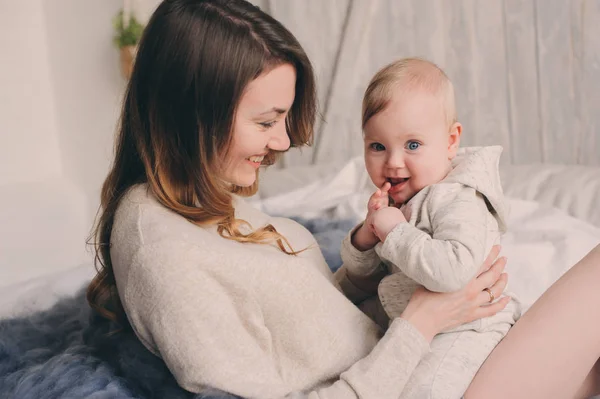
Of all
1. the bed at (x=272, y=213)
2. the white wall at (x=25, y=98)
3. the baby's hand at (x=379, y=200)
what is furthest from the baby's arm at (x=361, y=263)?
the white wall at (x=25, y=98)

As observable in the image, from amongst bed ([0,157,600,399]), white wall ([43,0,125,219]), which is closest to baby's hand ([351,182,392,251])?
bed ([0,157,600,399])

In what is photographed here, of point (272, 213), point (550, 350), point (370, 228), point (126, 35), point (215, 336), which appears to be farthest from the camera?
point (126, 35)

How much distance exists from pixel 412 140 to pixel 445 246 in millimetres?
249

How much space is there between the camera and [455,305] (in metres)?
1.28

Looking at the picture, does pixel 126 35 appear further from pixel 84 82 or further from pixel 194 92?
pixel 194 92

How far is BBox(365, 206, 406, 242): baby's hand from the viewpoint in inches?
50.5

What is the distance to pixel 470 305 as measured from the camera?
1293 millimetres

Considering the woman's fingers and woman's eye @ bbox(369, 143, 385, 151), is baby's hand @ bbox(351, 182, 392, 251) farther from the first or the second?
the woman's fingers

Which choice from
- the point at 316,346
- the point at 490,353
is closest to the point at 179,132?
the point at 316,346

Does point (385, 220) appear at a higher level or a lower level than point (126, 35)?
lower

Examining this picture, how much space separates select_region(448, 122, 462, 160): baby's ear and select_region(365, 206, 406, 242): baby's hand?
18 centimetres

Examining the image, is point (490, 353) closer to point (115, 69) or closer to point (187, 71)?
point (187, 71)

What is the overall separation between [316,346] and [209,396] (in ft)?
0.75

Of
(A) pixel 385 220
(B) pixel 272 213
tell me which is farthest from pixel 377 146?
(B) pixel 272 213
